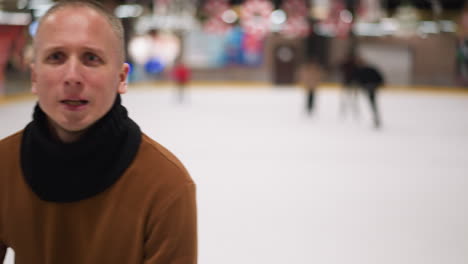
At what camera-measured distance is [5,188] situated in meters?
1.10

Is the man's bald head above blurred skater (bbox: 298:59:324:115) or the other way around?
above

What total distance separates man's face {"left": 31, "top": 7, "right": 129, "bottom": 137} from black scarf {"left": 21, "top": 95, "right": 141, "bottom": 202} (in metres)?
0.04

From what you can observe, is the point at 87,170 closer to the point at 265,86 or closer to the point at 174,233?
the point at 174,233

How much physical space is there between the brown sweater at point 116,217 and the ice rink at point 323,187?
1.58 meters

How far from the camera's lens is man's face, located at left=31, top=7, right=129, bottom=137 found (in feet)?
3.26

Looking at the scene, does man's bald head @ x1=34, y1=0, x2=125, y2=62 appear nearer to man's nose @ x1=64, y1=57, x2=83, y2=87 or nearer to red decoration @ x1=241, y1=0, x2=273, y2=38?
man's nose @ x1=64, y1=57, x2=83, y2=87

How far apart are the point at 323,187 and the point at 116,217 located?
139 inches

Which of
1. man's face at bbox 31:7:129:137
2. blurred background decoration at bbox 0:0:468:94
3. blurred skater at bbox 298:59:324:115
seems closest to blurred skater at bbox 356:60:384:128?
blurred skater at bbox 298:59:324:115

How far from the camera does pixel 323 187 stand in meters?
4.43

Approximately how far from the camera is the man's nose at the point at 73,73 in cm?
100

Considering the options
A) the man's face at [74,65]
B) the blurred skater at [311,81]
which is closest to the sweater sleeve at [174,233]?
the man's face at [74,65]

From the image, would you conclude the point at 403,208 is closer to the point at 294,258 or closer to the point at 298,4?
the point at 294,258

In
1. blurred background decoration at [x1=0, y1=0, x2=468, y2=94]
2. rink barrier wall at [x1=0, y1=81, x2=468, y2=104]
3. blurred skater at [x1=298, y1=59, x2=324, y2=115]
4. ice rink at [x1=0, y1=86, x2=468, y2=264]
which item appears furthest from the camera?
rink barrier wall at [x1=0, y1=81, x2=468, y2=104]

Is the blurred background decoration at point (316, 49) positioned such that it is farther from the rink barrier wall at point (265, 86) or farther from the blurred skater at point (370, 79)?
the blurred skater at point (370, 79)
